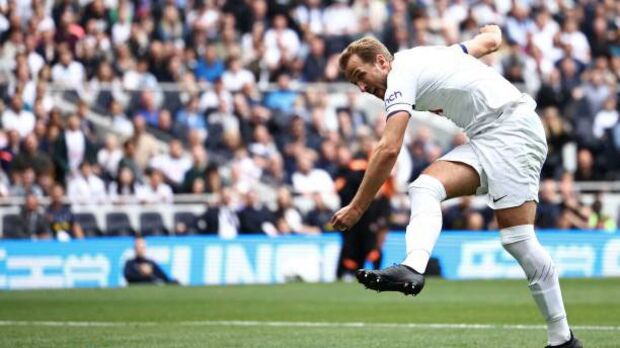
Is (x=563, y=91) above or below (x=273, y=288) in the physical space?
above

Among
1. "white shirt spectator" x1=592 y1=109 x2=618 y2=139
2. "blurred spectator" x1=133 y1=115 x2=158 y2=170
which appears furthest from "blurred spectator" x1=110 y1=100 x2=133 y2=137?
"white shirt spectator" x1=592 y1=109 x2=618 y2=139

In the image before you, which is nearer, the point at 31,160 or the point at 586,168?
the point at 31,160

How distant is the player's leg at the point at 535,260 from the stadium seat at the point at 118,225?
13.9 meters

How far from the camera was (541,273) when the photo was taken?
8547 millimetres

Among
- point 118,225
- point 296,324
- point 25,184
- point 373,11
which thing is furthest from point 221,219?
point 296,324

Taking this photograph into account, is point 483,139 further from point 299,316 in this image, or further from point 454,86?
point 299,316

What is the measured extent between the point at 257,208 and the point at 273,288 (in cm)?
367

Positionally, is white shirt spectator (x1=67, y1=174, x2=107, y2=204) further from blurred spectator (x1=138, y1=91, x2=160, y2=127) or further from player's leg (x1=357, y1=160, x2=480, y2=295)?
player's leg (x1=357, y1=160, x2=480, y2=295)

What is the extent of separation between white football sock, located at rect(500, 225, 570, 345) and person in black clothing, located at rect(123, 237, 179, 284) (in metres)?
12.3

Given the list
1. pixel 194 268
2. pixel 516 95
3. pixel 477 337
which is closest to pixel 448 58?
pixel 516 95

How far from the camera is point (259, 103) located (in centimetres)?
2481

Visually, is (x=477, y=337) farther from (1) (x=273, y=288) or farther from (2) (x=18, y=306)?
(1) (x=273, y=288)

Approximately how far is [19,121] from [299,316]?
10.3 meters

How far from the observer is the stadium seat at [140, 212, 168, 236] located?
21953mm
